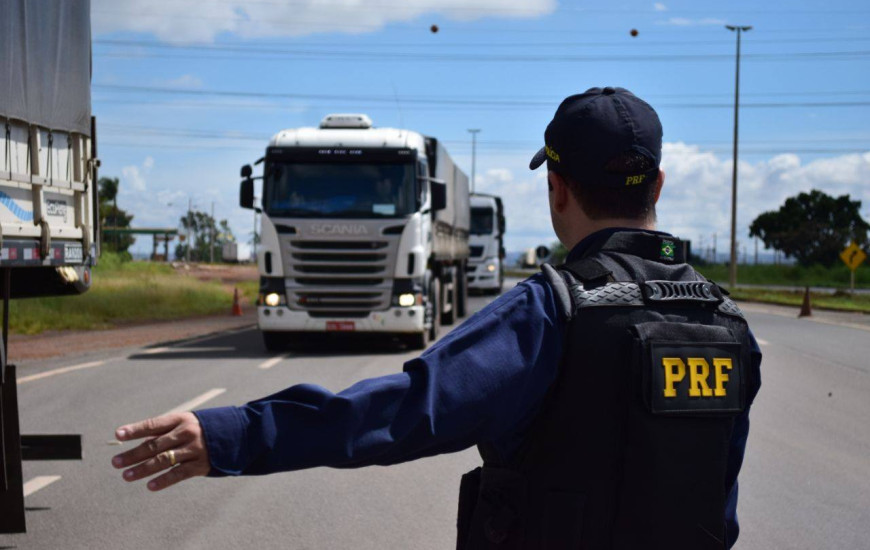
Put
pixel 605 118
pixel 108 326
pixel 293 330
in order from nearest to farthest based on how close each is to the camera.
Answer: pixel 605 118 < pixel 293 330 < pixel 108 326

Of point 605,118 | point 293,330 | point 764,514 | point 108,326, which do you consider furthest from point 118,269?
point 605,118

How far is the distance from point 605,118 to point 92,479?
597cm

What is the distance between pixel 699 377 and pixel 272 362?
13124 mm

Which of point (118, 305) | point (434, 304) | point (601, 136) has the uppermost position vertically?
point (601, 136)

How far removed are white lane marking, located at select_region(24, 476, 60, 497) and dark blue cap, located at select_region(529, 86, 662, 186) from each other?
5.57m

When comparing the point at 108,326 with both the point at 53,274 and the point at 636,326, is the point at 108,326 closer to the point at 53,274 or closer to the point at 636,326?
the point at 53,274

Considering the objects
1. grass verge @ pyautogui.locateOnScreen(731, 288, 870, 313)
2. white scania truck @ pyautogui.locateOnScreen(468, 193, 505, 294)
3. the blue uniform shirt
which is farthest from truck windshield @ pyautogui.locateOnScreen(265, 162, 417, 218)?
white scania truck @ pyautogui.locateOnScreen(468, 193, 505, 294)

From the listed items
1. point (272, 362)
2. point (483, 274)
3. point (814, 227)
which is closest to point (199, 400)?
point (272, 362)

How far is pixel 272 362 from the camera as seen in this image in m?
15.0

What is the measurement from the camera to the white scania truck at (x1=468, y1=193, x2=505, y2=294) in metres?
39.5

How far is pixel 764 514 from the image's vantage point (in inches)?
253

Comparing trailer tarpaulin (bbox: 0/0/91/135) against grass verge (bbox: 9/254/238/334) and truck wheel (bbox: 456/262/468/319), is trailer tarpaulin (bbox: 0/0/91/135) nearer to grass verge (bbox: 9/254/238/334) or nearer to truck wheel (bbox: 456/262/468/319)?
grass verge (bbox: 9/254/238/334)

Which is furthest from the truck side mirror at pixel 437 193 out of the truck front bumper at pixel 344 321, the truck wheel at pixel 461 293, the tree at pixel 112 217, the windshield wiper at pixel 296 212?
the tree at pixel 112 217

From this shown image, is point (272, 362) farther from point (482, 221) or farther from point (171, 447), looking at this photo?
point (482, 221)
